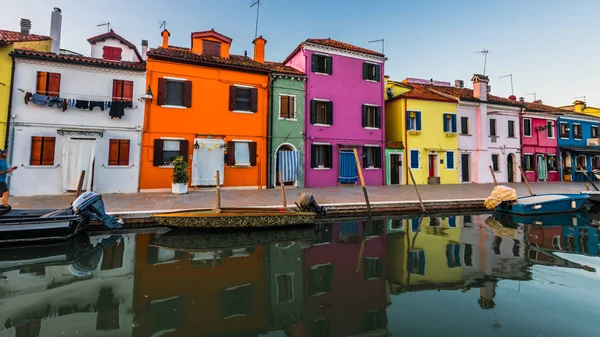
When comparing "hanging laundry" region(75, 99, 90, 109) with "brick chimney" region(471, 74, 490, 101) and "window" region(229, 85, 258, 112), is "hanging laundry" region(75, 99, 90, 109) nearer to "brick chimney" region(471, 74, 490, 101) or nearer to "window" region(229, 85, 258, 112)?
"window" region(229, 85, 258, 112)

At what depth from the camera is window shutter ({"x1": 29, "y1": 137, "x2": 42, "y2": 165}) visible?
1182cm

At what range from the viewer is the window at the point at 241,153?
1488 centimetres

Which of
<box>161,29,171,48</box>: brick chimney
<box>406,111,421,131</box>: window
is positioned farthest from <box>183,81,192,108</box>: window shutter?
<box>406,111,421,131</box>: window

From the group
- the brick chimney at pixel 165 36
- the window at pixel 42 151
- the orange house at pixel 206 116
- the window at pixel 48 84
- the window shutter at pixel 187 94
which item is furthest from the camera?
the brick chimney at pixel 165 36

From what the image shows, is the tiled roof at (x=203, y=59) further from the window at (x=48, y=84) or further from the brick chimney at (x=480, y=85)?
the brick chimney at (x=480, y=85)

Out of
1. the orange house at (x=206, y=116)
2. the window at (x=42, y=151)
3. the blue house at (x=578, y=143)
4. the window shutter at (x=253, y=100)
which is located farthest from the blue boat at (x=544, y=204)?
the window at (x=42, y=151)

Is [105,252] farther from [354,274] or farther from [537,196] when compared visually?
[537,196]

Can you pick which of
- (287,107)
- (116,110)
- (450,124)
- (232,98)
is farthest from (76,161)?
(450,124)

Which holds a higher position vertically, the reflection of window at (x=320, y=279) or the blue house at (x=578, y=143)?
the blue house at (x=578, y=143)

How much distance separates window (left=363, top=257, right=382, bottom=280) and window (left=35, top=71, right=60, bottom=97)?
1534cm

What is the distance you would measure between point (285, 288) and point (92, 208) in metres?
6.02

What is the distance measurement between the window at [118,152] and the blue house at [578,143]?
114 feet

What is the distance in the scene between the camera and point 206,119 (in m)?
14.6

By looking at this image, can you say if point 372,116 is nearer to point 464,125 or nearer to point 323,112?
point 323,112
